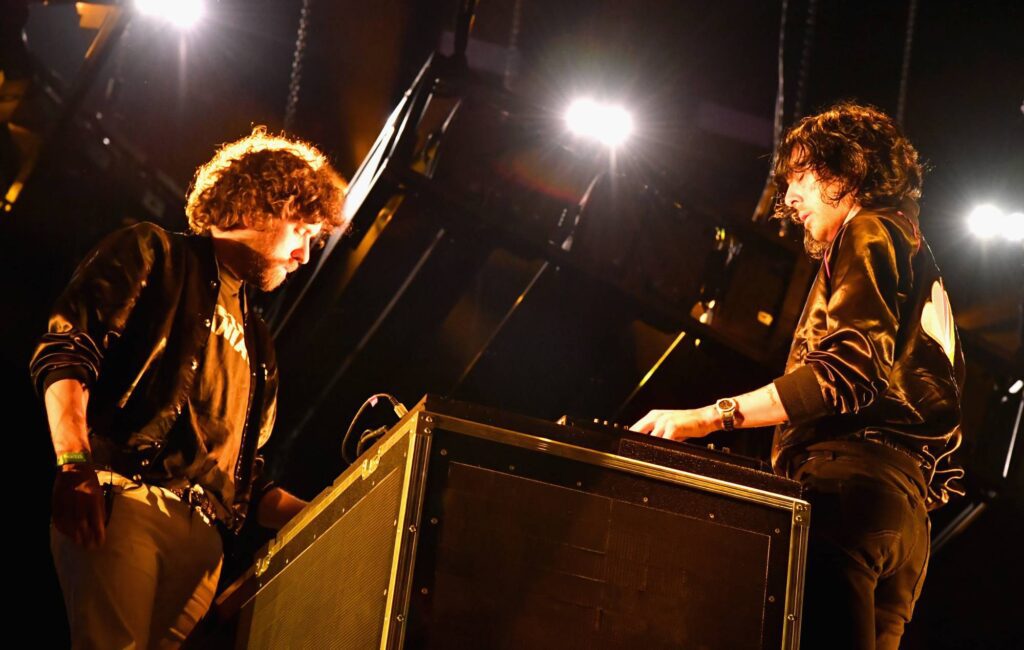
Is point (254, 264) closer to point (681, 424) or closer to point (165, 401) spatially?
point (165, 401)

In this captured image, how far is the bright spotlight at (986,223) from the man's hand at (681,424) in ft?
14.5

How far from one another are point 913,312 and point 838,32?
5202 mm

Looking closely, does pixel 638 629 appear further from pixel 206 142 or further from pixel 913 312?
pixel 206 142

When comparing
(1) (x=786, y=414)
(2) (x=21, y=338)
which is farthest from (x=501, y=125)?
(1) (x=786, y=414)

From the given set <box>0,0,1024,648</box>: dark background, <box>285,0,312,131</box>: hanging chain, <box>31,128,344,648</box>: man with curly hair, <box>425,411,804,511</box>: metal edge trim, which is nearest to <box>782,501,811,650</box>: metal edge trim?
<box>425,411,804,511</box>: metal edge trim

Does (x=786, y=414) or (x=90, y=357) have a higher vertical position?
(x=786, y=414)

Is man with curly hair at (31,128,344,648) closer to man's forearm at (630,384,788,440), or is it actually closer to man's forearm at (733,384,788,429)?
man's forearm at (630,384,788,440)

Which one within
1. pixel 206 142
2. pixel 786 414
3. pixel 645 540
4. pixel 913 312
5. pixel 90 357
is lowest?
pixel 645 540

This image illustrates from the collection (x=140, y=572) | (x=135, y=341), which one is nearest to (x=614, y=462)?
(x=140, y=572)

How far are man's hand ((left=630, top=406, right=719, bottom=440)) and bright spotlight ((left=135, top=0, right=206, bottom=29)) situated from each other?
4475 mm

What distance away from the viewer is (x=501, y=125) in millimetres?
4438

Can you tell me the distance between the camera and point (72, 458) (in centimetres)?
211

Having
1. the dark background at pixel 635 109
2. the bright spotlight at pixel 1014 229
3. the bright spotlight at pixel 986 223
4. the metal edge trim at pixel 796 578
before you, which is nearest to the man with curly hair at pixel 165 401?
the metal edge trim at pixel 796 578

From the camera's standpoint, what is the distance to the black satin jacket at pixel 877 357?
2.12 metres
